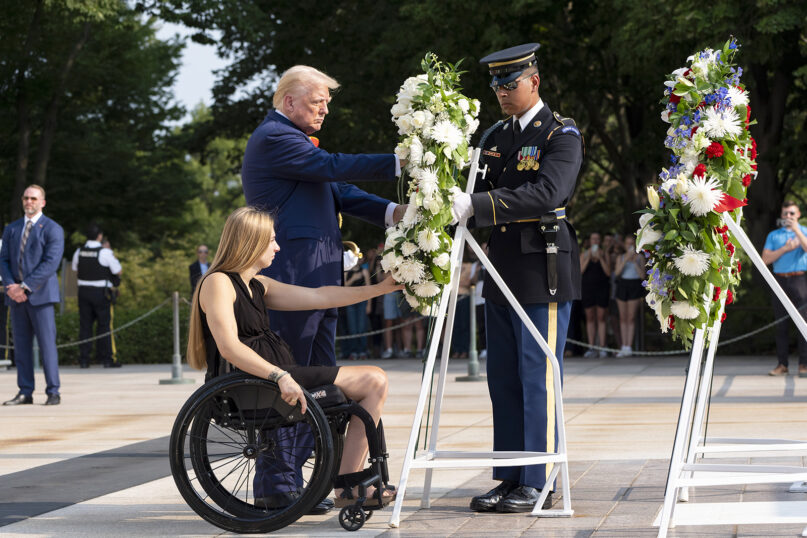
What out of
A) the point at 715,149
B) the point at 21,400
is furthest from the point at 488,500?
the point at 21,400

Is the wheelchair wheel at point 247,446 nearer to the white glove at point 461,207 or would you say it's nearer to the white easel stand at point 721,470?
the white glove at point 461,207

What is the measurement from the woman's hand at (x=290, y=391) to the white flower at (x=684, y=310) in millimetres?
1584

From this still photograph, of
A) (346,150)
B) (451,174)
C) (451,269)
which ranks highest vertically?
(346,150)

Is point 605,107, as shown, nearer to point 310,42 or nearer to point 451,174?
point 310,42

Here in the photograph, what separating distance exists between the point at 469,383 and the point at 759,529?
925cm

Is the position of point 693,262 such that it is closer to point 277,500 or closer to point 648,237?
point 648,237

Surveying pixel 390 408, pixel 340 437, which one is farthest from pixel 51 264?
pixel 340 437

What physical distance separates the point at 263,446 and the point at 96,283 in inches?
570

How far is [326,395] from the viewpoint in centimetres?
540

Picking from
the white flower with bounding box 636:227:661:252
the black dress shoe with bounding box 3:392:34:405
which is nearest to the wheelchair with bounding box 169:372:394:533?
the white flower with bounding box 636:227:661:252

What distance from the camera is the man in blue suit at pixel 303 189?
19.1 feet

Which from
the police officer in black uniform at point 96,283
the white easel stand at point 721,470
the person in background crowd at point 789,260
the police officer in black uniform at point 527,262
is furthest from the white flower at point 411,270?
the police officer in black uniform at point 96,283

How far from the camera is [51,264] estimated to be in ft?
39.2

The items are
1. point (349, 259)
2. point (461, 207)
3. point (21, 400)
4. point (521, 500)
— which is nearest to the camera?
point (461, 207)
